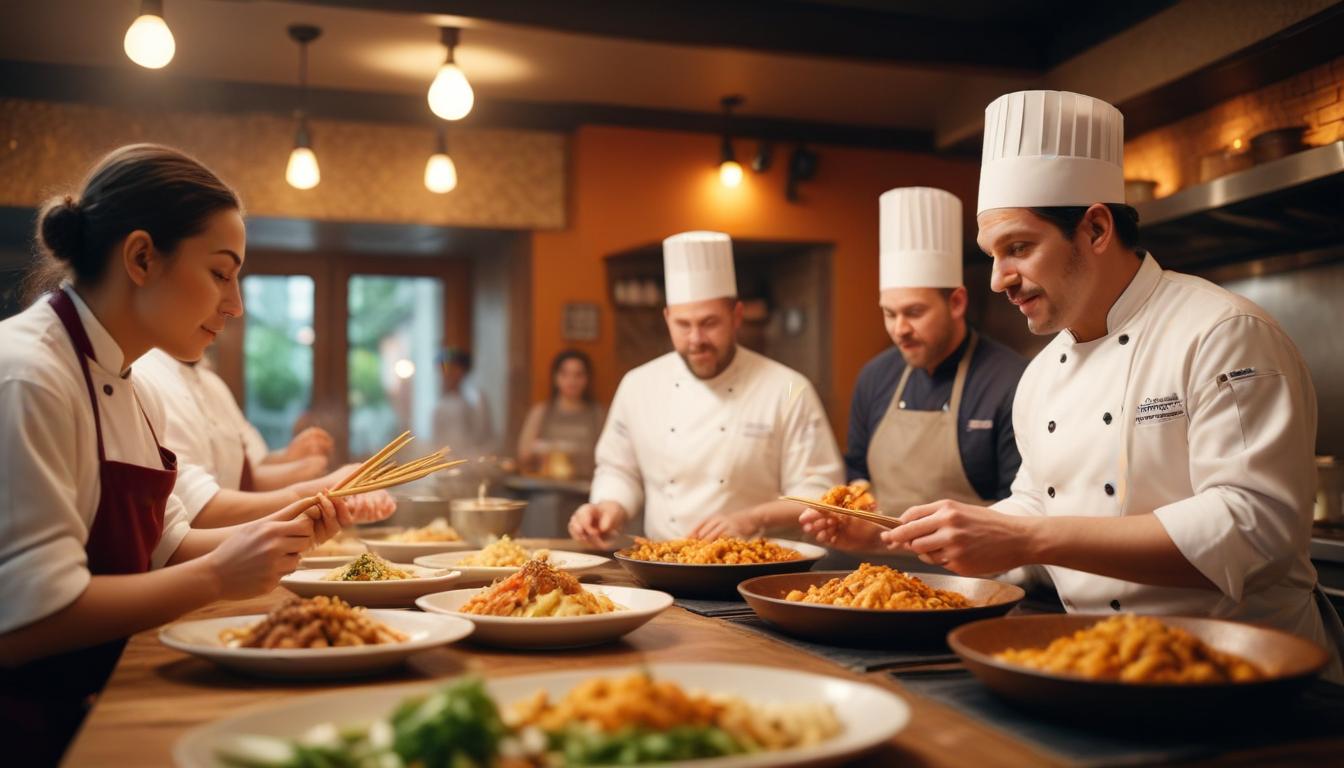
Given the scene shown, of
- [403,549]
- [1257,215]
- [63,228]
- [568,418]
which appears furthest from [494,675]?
[568,418]

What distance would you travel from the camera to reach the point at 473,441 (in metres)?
7.79

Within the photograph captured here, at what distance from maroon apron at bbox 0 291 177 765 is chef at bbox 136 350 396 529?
0.39 m

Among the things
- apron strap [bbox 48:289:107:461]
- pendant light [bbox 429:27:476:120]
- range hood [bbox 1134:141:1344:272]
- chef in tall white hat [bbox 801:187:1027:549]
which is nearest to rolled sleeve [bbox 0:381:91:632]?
apron strap [bbox 48:289:107:461]

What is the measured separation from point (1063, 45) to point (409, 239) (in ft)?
15.1

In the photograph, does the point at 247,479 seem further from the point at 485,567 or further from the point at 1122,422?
the point at 1122,422

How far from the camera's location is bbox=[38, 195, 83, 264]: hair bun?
1.72 m

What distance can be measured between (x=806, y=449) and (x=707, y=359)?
0.47m

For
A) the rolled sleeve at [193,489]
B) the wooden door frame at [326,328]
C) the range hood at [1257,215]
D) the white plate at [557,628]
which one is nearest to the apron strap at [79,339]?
the white plate at [557,628]

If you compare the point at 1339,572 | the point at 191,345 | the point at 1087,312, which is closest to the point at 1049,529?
the point at 1087,312

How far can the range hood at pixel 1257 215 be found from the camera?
3473mm

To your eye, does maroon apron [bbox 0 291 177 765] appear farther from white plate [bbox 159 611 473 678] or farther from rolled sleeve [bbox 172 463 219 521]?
rolled sleeve [bbox 172 463 219 521]

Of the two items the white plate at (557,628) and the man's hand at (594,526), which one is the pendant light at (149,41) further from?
the white plate at (557,628)

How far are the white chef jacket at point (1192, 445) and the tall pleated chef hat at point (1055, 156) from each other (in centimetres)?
19

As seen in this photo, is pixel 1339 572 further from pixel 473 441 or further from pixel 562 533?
pixel 473 441
